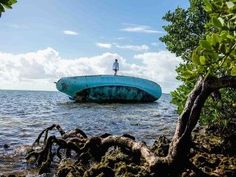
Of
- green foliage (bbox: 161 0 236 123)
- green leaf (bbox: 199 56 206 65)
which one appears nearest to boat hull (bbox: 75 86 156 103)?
green foliage (bbox: 161 0 236 123)

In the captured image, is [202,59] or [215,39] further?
[202,59]

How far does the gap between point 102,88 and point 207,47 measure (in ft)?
178

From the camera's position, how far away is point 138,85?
5991 cm

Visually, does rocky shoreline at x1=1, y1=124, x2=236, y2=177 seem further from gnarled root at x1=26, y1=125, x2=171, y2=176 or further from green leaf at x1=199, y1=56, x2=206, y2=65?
green leaf at x1=199, y1=56, x2=206, y2=65

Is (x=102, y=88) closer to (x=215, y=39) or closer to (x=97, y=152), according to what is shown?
(x=97, y=152)

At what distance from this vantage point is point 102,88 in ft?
189

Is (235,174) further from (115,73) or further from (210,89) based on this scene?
(115,73)

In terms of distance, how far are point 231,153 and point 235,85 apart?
3.45 meters

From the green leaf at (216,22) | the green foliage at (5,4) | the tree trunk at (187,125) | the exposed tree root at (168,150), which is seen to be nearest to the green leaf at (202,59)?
the green leaf at (216,22)

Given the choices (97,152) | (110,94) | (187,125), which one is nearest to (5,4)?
(187,125)

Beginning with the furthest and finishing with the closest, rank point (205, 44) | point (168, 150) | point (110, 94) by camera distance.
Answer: point (110, 94), point (168, 150), point (205, 44)

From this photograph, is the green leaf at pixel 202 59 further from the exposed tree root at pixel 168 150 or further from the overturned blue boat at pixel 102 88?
the overturned blue boat at pixel 102 88

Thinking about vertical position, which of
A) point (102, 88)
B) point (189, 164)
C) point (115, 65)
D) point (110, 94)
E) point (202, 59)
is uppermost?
point (115, 65)

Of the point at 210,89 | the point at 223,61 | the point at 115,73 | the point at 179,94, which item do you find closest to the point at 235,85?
the point at 210,89
